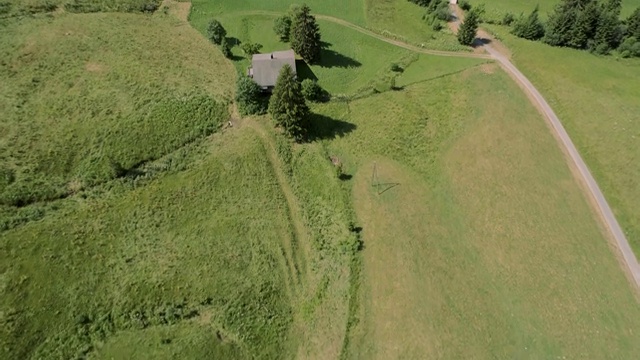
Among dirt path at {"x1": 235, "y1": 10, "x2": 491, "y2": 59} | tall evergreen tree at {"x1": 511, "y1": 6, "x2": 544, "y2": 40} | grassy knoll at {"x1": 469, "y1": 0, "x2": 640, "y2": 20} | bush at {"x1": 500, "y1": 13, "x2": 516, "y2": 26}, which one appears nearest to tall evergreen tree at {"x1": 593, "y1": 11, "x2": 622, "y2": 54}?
tall evergreen tree at {"x1": 511, "y1": 6, "x2": 544, "y2": 40}

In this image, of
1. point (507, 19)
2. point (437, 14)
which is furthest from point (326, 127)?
point (507, 19)

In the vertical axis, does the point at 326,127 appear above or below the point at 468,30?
below

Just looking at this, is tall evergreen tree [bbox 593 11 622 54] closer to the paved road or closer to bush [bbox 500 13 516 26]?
bush [bbox 500 13 516 26]

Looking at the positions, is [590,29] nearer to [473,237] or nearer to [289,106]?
[473,237]

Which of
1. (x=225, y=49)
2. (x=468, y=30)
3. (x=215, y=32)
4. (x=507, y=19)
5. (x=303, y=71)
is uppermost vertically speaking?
(x=507, y=19)

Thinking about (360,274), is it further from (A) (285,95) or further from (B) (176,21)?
(B) (176,21)

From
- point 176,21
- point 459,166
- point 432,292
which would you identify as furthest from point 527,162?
point 176,21
